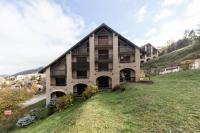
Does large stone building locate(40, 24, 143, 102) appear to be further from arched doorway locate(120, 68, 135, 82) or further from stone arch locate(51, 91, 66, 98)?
stone arch locate(51, 91, 66, 98)

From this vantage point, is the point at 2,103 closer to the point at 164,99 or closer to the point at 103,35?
the point at 103,35

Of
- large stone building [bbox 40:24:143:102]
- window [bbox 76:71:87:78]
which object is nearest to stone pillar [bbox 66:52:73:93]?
large stone building [bbox 40:24:143:102]

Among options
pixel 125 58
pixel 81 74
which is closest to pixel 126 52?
pixel 125 58

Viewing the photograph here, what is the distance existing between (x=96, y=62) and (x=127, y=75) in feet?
21.7

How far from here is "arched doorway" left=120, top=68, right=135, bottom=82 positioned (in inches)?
1681

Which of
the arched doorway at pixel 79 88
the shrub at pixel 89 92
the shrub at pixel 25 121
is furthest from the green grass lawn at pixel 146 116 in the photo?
the arched doorway at pixel 79 88

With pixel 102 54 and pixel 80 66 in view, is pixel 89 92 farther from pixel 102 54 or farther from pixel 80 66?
pixel 102 54

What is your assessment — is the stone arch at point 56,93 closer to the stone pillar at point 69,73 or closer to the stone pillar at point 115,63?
the stone pillar at point 69,73

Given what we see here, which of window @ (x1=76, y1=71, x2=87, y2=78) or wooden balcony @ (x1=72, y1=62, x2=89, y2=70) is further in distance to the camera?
window @ (x1=76, y1=71, x2=87, y2=78)

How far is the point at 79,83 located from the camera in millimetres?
41688

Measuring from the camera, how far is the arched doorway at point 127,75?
4269 centimetres

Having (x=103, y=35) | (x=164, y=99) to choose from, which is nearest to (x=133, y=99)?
(x=164, y=99)

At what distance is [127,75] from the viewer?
43125 mm

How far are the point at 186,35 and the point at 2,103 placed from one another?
311ft
